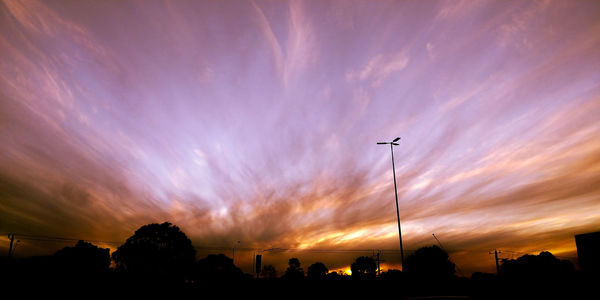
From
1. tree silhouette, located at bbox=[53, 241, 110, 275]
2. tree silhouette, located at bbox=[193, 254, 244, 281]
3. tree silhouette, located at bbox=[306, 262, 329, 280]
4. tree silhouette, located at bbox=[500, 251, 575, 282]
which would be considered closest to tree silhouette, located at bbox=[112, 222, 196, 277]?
tree silhouette, located at bbox=[53, 241, 110, 275]

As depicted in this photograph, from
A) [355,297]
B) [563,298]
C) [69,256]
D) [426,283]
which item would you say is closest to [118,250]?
[69,256]

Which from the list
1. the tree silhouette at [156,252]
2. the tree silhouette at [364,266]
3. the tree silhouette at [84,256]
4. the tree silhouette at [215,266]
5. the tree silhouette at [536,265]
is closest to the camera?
the tree silhouette at [156,252]

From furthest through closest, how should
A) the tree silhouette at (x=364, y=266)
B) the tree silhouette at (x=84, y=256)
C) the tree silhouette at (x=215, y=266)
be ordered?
the tree silhouette at (x=364, y=266) < the tree silhouette at (x=215, y=266) < the tree silhouette at (x=84, y=256)

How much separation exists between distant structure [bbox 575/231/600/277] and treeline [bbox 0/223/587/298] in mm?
1874

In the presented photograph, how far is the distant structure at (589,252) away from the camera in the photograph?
28.3 m

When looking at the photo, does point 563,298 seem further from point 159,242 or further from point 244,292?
point 159,242

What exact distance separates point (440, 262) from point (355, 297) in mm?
65143

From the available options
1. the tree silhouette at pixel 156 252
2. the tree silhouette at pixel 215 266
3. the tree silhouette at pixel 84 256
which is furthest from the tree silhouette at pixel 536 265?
the tree silhouette at pixel 84 256

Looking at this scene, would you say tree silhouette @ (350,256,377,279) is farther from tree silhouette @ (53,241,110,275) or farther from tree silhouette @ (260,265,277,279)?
tree silhouette @ (53,241,110,275)

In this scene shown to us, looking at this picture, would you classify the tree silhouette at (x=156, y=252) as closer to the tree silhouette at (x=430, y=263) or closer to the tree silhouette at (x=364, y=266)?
the tree silhouette at (x=430, y=263)

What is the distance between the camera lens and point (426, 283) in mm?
35812

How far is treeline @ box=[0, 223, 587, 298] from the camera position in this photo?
28.0m

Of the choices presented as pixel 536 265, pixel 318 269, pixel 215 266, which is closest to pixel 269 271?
pixel 318 269

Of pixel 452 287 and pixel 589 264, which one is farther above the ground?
pixel 589 264
